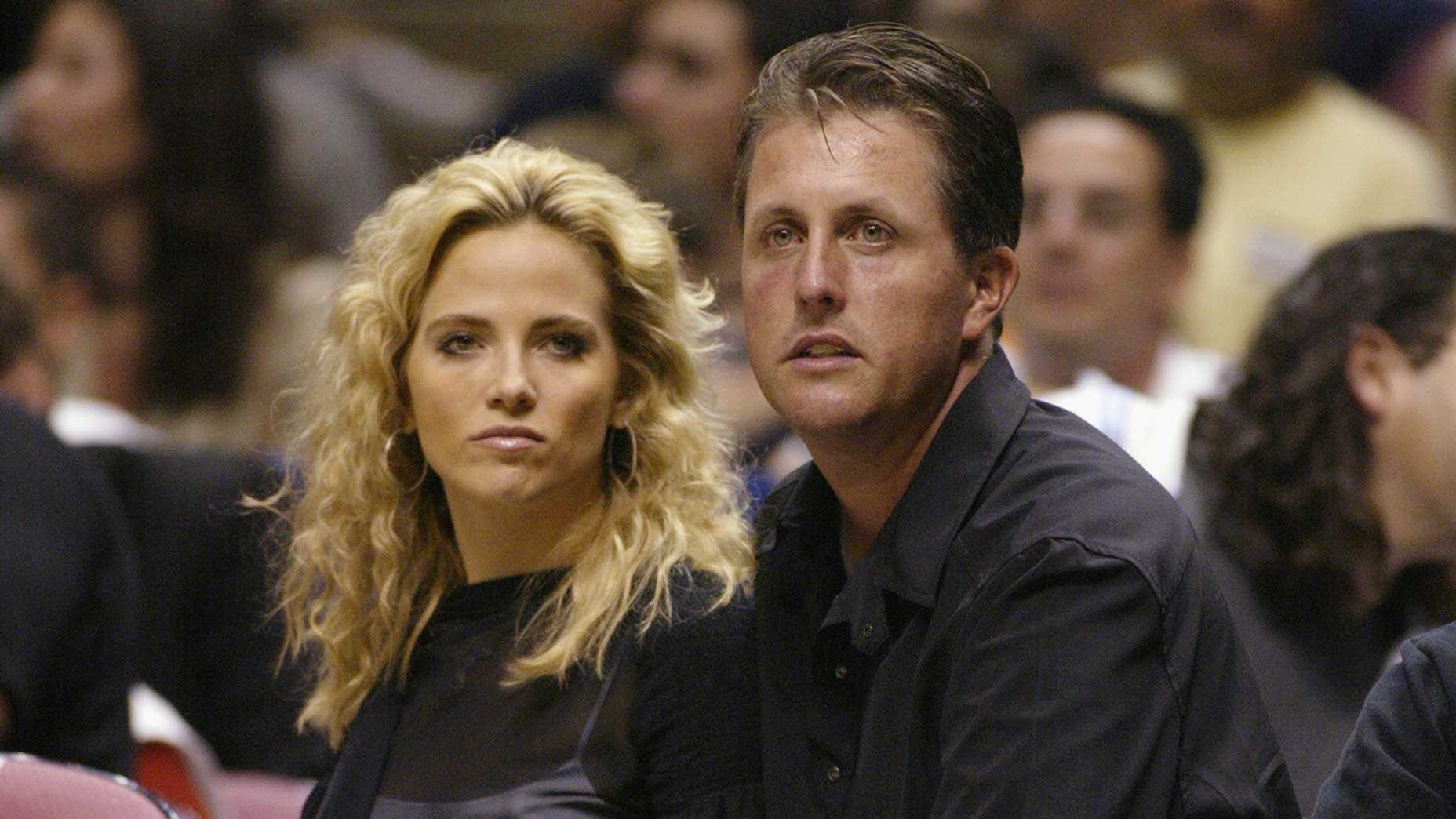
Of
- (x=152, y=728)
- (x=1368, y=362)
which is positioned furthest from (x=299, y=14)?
(x=1368, y=362)

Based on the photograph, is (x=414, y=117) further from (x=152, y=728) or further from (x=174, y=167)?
(x=152, y=728)

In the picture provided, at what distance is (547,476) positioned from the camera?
7.64ft

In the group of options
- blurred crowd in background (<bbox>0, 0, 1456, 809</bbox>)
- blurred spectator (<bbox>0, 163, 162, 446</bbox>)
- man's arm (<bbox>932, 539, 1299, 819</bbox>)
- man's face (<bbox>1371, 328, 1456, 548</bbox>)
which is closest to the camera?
man's arm (<bbox>932, 539, 1299, 819</bbox>)

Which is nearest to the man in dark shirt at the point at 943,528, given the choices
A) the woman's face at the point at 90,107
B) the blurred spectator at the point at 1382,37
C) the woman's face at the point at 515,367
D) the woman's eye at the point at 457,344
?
the woman's face at the point at 515,367

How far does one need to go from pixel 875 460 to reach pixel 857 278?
21 centimetres

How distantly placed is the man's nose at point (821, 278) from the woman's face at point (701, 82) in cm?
336

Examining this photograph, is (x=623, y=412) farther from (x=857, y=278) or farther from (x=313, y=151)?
(x=313, y=151)

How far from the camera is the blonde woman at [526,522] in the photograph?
2268 mm

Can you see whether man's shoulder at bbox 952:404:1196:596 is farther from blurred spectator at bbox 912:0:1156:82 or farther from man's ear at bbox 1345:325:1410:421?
blurred spectator at bbox 912:0:1156:82

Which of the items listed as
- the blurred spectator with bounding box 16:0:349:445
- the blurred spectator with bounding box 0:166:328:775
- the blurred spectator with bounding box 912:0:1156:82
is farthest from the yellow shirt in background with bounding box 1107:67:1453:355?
the blurred spectator with bounding box 0:166:328:775

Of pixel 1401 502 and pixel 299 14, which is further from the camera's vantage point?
pixel 299 14

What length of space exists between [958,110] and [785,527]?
1.72ft

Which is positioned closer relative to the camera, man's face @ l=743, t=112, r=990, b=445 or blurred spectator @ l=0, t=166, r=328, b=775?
man's face @ l=743, t=112, r=990, b=445

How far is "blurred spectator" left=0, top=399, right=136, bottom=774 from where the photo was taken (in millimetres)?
3250
